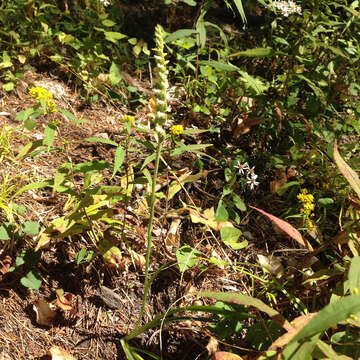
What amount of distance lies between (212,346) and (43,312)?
732 mm

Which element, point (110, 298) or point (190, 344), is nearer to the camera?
point (190, 344)

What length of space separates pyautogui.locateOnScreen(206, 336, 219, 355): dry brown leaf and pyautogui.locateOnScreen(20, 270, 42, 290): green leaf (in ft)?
2.54

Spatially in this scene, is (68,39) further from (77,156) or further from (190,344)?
(190,344)

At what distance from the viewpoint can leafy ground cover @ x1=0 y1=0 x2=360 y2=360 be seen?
144 centimetres

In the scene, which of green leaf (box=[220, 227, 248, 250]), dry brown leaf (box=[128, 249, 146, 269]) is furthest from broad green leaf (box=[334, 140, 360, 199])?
dry brown leaf (box=[128, 249, 146, 269])

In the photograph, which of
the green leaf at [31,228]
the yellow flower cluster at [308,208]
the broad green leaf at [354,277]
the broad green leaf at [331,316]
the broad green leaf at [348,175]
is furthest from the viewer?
the yellow flower cluster at [308,208]

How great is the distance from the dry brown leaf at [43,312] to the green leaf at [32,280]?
0.07m

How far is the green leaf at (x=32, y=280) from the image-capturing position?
156cm

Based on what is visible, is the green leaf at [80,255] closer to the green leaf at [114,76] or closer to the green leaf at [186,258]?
the green leaf at [186,258]

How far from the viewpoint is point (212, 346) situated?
1420 mm

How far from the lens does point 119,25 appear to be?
2.95 meters

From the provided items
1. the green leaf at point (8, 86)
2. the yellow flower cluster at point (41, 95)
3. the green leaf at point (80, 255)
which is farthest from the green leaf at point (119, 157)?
the green leaf at point (8, 86)

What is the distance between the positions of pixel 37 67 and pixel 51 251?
1.66 metres

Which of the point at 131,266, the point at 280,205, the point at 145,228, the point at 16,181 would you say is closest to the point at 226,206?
the point at 280,205
